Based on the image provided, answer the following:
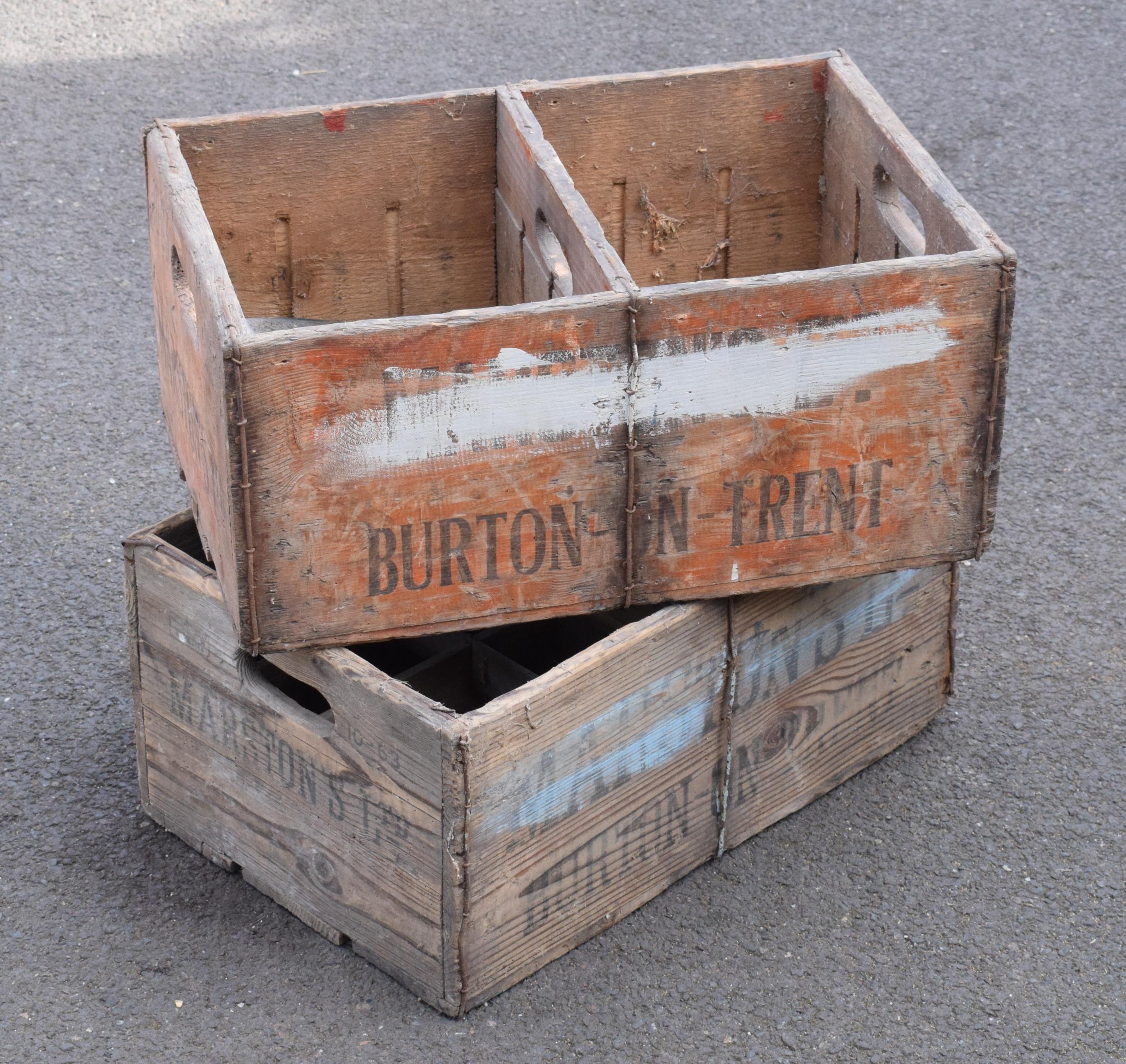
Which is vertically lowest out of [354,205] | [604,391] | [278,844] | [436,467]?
[278,844]

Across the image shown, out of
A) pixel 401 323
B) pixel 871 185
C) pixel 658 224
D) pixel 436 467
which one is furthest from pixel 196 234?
pixel 871 185

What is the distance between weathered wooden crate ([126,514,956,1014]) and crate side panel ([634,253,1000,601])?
0.55 ft

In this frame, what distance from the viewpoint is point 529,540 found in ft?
11.0

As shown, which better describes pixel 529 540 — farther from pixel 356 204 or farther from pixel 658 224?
pixel 658 224

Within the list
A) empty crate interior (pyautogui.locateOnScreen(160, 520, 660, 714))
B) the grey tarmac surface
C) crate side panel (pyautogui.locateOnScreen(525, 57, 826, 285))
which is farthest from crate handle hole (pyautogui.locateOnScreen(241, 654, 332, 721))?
crate side panel (pyautogui.locateOnScreen(525, 57, 826, 285))

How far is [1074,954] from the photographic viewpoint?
3.62m

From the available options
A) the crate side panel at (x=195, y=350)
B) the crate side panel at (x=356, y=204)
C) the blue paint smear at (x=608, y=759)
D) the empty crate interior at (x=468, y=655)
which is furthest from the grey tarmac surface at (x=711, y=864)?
the crate side panel at (x=356, y=204)

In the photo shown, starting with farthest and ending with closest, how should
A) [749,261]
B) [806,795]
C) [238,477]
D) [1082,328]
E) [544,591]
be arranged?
[1082,328]
[749,261]
[806,795]
[544,591]
[238,477]

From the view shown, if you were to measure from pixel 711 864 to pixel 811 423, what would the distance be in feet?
3.28

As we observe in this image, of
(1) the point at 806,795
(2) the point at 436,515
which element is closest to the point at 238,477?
(2) the point at 436,515

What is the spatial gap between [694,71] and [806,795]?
64.8 inches

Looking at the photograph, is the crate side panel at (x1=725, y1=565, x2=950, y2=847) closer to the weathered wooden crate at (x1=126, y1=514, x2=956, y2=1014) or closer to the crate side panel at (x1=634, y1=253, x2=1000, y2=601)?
the weathered wooden crate at (x1=126, y1=514, x2=956, y2=1014)

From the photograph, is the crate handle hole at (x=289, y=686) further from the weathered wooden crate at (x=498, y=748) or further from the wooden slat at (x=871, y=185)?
the wooden slat at (x=871, y=185)

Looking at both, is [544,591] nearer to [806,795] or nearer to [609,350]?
[609,350]
